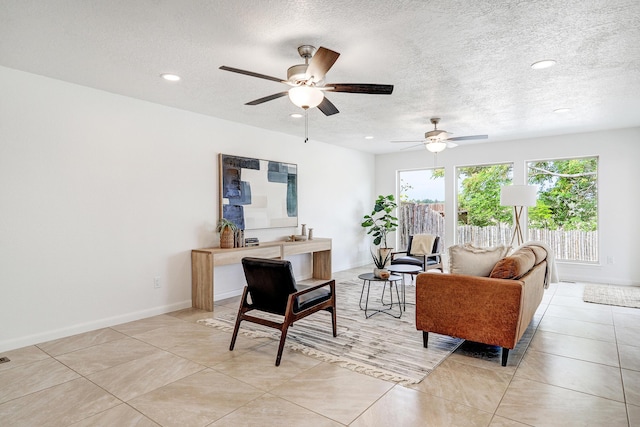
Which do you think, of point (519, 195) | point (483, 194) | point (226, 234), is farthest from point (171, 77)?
point (483, 194)

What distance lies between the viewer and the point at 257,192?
209 inches

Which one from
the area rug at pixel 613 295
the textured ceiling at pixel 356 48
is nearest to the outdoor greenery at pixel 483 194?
the area rug at pixel 613 295

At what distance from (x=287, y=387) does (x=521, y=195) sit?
4.68 meters

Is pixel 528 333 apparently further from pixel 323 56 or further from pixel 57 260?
pixel 57 260

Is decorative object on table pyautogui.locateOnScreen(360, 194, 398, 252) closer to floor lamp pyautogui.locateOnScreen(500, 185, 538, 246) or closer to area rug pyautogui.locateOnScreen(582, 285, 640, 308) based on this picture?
floor lamp pyautogui.locateOnScreen(500, 185, 538, 246)

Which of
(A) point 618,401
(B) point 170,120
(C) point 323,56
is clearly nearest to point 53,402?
(C) point 323,56

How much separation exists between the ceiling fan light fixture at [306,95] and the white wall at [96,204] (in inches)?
89.9

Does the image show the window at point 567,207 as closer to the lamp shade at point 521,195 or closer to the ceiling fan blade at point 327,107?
the lamp shade at point 521,195

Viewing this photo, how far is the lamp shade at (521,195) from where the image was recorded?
214 inches

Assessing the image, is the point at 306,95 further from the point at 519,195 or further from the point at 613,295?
the point at 613,295

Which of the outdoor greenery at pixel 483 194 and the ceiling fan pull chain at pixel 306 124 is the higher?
the ceiling fan pull chain at pixel 306 124

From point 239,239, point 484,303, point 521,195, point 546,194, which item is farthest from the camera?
point 546,194

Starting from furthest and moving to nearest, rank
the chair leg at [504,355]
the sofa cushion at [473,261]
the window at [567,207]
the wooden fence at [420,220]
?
the wooden fence at [420,220], the window at [567,207], the sofa cushion at [473,261], the chair leg at [504,355]

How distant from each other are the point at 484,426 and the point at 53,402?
2648 mm
